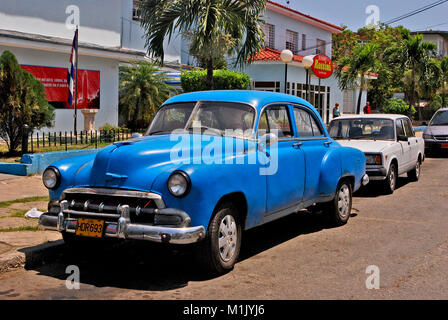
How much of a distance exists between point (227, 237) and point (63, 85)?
15596mm

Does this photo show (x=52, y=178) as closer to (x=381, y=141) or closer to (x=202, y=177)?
(x=202, y=177)

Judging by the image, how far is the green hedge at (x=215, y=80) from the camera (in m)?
22.1

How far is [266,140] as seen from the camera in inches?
242

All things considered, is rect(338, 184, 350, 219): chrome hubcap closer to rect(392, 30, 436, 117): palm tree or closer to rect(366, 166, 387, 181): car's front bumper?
rect(366, 166, 387, 181): car's front bumper

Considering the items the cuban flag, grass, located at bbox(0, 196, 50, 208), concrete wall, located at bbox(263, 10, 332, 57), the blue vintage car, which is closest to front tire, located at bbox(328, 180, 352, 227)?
the blue vintage car

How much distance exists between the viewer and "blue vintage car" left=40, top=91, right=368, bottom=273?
4926mm

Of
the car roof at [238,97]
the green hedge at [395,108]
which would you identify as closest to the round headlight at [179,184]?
the car roof at [238,97]

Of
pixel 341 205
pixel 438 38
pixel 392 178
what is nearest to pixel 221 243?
pixel 341 205

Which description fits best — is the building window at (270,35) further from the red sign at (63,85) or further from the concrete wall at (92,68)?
the red sign at (63,85)

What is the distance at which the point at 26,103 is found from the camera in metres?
12.9

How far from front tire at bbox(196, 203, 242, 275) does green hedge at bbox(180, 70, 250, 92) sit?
55.2ft

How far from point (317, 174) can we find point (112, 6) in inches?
623

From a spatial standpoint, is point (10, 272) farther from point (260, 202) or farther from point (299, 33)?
point (299, 33)

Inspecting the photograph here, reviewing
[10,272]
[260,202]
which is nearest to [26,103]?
[10,272]
